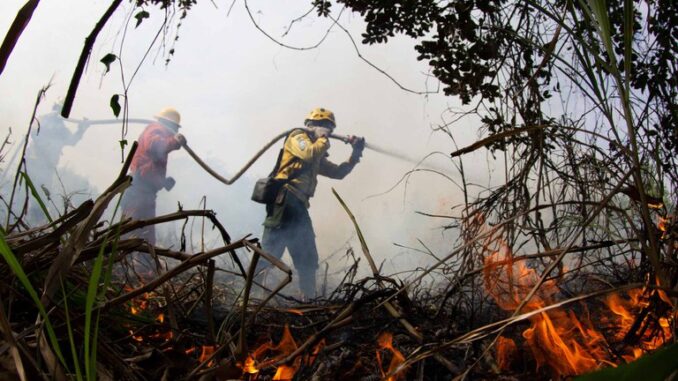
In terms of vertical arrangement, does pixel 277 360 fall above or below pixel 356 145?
below

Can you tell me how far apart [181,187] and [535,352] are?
35.5 ft

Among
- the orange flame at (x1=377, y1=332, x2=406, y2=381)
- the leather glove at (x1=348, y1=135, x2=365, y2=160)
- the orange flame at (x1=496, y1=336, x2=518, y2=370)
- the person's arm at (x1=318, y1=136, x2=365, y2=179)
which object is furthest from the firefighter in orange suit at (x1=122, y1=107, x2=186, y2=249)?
the orange flame at (x1=496, y1=336, x2=518, y2=370)

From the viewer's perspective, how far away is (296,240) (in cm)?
618

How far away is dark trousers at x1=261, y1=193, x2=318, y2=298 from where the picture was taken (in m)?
6.12

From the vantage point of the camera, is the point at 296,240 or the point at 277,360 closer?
the point at 277,360

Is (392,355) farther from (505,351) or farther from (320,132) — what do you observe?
(320,132)

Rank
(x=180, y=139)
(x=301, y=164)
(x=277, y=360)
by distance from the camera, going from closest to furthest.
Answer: (x=277, y=360)
(x=301, y=164)
(x=180, y=139)

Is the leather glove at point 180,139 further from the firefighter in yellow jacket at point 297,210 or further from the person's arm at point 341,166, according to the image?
the person's arm at point 341,166

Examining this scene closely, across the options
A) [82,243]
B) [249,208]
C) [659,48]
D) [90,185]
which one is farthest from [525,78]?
[90,185]

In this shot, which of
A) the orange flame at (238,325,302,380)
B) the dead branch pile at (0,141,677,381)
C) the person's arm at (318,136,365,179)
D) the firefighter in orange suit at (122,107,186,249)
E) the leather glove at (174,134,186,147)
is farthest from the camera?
the leather glove at (174,134,186,147)

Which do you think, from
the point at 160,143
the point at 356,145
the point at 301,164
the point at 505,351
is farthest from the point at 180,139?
the point at 505,351

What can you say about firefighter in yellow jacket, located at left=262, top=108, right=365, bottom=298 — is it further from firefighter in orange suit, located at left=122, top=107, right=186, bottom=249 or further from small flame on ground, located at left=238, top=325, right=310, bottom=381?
small flame on ground, located at left=238, top=325, right=310, bottom=381

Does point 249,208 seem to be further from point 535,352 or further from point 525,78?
point 535,352

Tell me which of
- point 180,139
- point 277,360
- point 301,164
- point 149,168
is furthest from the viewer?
point 180,139
